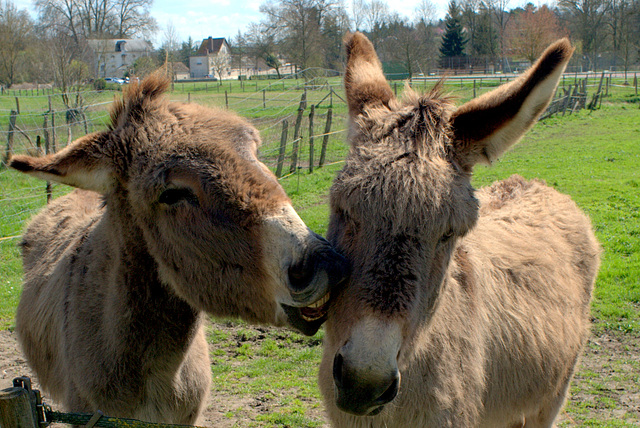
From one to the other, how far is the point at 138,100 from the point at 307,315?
1.72 m

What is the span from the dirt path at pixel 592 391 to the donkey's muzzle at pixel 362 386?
2.59m

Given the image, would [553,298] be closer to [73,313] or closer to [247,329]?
[73,313]

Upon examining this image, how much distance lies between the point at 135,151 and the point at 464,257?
2095 millimetres

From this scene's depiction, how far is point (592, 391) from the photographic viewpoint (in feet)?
16.3

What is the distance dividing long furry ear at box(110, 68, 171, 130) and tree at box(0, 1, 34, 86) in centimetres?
3732

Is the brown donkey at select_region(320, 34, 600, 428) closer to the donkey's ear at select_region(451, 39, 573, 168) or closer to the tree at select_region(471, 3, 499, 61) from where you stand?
the donkey's ear at select_region(451, 39, 573, 168)

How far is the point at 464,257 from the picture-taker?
2982 millimetres

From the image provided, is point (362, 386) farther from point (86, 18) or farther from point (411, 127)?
point (86, 18)

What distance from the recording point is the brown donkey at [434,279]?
6.46ft

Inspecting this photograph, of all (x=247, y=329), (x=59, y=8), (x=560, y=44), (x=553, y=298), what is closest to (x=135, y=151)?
(x=560, y=44)

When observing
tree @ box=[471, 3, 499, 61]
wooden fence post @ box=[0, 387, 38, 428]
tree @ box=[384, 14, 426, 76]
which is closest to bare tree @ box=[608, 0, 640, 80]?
tree @ box=[471, 3, 499, 61]

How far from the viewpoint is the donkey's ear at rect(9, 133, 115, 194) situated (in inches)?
99.6

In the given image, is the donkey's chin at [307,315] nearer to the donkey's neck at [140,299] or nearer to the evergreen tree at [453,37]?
the donkey's neck at [140,299]

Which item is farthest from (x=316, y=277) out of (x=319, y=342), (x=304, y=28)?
(x=304, y=28)
